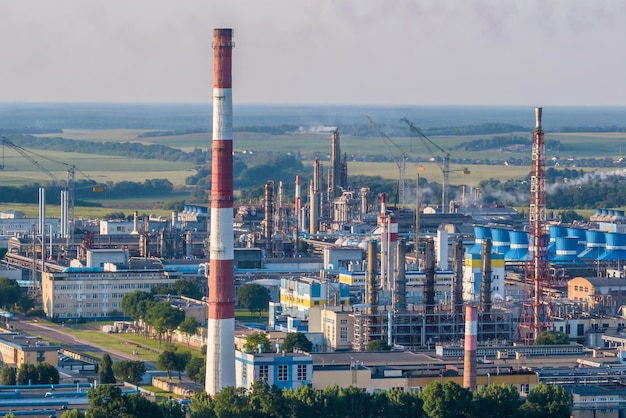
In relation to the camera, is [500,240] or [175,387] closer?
[175,387]

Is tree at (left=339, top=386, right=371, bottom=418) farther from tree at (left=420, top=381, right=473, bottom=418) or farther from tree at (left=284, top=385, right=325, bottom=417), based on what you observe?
tree at (left=420, top=381, right=473, bottom=418)

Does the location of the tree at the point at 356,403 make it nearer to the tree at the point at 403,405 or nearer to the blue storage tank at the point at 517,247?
the tree at the point at 403,405

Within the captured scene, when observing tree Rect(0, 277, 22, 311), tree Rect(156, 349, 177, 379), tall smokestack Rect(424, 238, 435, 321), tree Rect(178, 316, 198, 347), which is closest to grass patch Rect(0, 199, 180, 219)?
tree Rect(0, 277, 22, 311)

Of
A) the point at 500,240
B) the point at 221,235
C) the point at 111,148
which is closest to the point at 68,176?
the point at 500,240

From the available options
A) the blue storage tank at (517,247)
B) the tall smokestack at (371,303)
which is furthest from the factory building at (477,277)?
the blue storage tank at (517,247)

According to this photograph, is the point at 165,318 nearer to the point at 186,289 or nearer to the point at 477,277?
the point at 186,289
